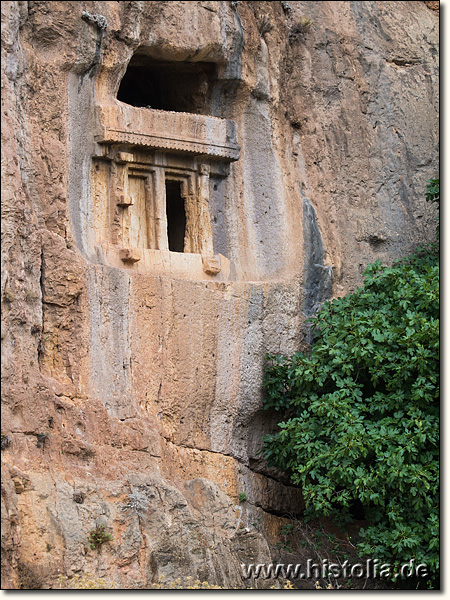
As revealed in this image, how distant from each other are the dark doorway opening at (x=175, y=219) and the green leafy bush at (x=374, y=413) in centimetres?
193

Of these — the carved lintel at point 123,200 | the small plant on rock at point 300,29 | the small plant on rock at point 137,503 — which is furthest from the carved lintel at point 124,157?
the small plant on rock at point 137,503

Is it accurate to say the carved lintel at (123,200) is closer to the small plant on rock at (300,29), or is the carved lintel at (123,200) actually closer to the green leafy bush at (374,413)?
the green leafy bush at (374,413)

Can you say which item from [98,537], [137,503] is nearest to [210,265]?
[137,503]

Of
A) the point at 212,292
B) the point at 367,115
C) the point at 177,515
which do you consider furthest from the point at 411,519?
the point at 367,115

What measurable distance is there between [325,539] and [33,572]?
3.71m

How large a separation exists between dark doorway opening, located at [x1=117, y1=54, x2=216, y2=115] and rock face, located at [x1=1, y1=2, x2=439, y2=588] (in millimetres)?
28

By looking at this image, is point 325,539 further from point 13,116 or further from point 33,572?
point 13,116

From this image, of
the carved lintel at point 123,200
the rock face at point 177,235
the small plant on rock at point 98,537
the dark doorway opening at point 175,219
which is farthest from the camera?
the dark doorway opening at point 175,219

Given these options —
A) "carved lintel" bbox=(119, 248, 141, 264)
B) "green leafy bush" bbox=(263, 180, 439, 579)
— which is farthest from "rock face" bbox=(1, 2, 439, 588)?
"green leafy bush" bbox=(263, 180, 439, 579)

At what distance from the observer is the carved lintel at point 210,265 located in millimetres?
12727

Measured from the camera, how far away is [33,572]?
969cm

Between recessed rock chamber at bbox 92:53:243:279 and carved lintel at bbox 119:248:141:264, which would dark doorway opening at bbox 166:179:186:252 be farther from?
carved lintel at bbox 119:248:141:264

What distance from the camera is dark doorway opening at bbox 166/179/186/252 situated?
13.5 meters

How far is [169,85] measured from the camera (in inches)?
541
